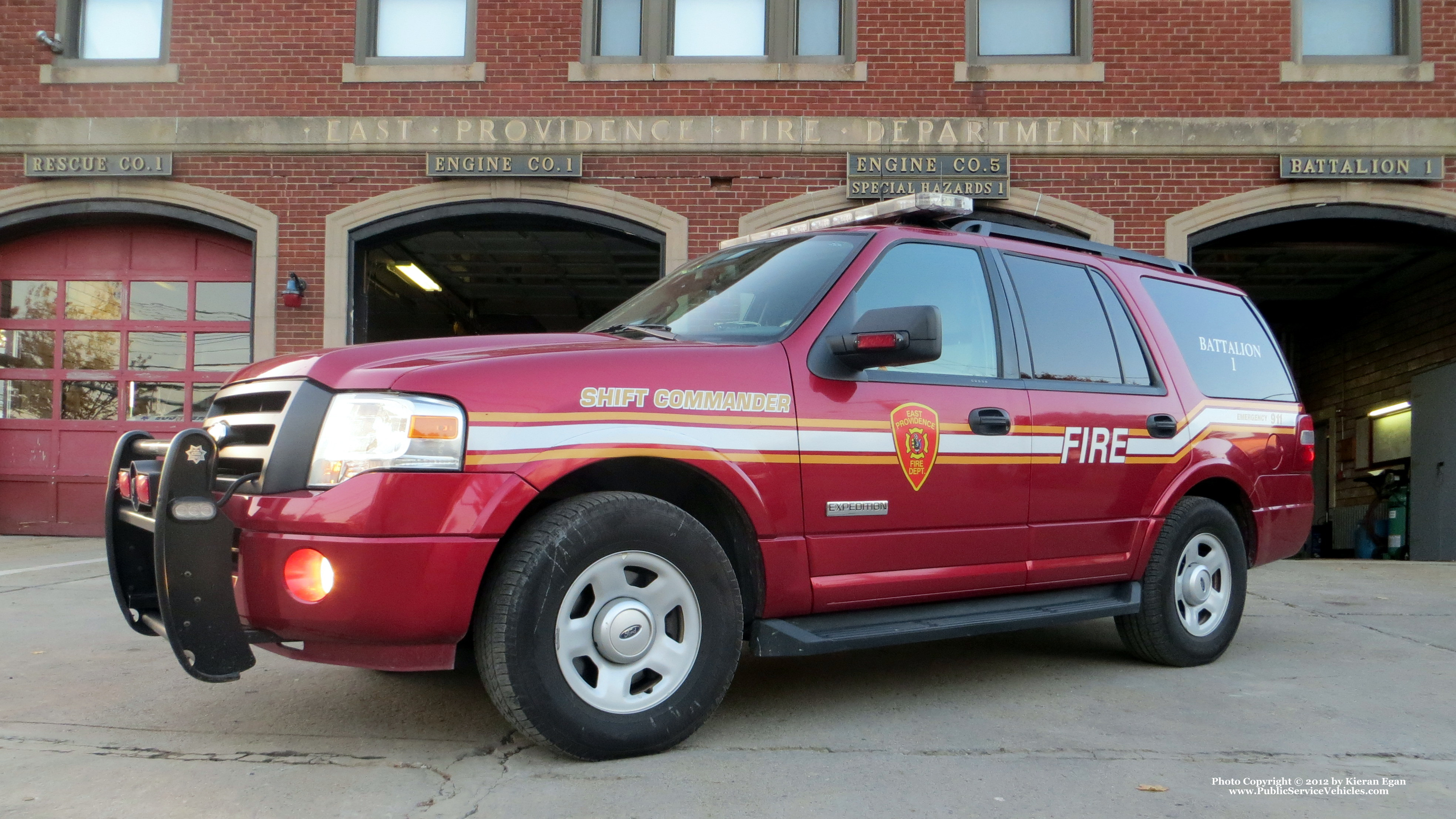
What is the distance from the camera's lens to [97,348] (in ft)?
40.6

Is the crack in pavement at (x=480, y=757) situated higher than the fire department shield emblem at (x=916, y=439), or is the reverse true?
the fire department shield emblem at (x=916, y=439)

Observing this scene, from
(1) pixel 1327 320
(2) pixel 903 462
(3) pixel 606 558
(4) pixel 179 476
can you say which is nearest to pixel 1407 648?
(2) pixel 903 462

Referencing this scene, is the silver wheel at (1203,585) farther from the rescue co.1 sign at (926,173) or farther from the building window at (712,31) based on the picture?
the building window at (712,31)

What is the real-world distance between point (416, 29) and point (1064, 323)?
9.24 metres

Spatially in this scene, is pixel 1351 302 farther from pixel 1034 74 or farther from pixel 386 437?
pixel 386 437

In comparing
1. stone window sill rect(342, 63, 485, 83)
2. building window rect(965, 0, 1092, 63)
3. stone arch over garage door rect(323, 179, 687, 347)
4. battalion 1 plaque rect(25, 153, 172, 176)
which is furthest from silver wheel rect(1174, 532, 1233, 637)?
battalion 1 plaque rect(25, 153, 172, 176)

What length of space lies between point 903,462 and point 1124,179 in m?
8.58

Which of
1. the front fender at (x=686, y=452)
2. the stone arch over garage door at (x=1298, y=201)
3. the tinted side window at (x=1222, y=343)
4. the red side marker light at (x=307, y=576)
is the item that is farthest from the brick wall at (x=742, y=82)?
the red side marker light at (x=307, y=576)

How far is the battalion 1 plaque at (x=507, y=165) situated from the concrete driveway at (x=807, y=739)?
6705mm

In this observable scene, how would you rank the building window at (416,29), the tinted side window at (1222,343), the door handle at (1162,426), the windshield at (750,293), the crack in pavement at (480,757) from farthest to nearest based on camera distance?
the building window at (416,29)
the tinted side window at (1222,343)
the door handle at (1162,426)
the windshield at (750,293)
the crack in pavement at (480,757)

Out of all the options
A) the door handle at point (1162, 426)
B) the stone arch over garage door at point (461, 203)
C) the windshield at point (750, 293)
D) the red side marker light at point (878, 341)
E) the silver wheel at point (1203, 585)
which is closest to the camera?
the red side marker light at point (878, 341)

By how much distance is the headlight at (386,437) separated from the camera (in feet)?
10.9

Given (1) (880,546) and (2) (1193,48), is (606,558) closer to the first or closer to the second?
(1) (880,546)

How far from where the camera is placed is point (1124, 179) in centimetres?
1176
